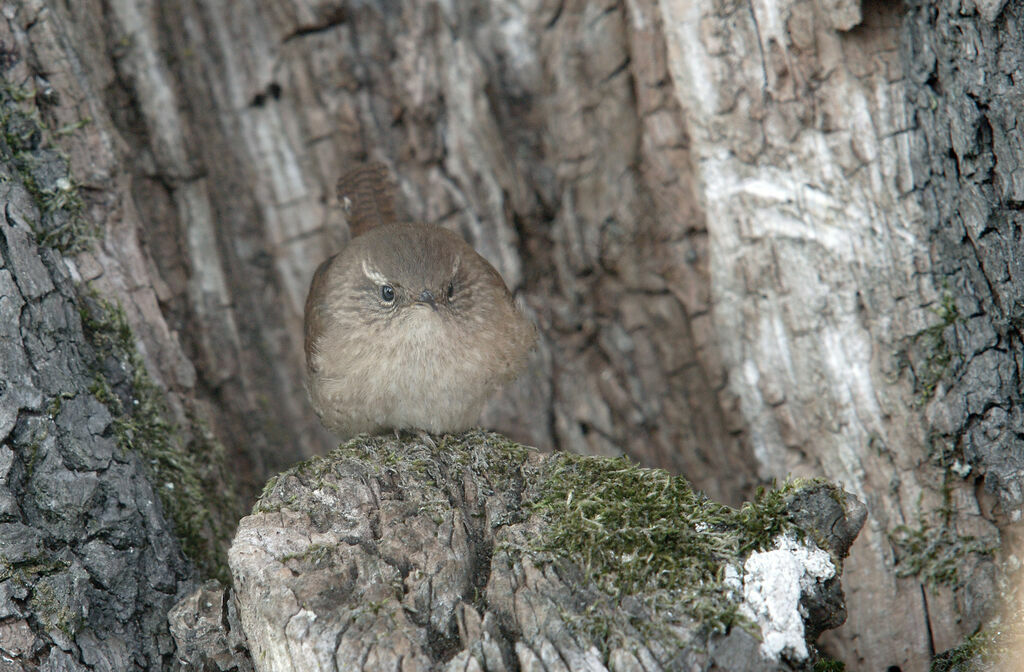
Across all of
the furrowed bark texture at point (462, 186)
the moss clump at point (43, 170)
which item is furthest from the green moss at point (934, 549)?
the moss clump at point (43, 170)

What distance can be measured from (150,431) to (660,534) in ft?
6.36

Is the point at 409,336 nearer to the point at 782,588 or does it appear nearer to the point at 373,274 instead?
the point at 373,274

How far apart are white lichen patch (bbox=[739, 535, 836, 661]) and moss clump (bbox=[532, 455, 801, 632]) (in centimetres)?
4

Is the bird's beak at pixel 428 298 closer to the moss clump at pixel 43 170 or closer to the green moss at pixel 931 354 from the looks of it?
the moss clump at pixel 43 170

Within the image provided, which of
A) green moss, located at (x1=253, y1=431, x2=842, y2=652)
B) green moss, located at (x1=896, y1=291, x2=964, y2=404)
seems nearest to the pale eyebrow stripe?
green moss, located at (x1=253, y1=431, x2=842, y2=652)

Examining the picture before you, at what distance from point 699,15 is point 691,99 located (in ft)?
1.14

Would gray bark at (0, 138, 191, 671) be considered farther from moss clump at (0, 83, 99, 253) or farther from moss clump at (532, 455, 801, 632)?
moss clump at (532, 455, 801, 632)

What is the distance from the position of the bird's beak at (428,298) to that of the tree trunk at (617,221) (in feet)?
3.67

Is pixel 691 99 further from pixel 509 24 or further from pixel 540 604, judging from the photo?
pixel 540 604

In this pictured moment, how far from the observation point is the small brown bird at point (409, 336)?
3.28 m

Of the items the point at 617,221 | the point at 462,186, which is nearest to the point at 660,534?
the point at 617,221

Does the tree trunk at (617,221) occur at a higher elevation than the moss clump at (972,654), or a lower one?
higher

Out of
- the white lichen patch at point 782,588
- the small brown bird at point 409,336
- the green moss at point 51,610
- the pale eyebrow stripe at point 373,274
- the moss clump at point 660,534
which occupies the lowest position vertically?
the white lichen patch at point 782,588

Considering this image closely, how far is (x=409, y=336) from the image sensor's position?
129 inches
